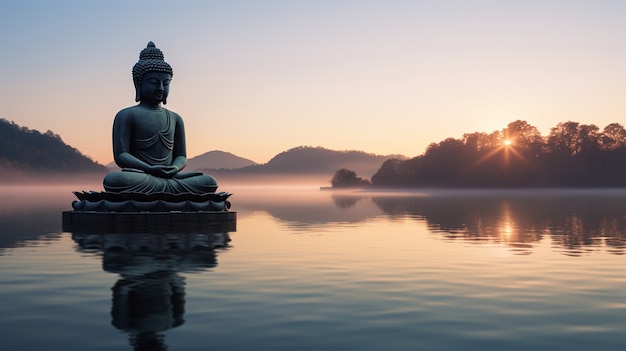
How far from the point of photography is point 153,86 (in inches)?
828

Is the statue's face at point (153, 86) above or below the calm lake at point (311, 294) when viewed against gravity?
above

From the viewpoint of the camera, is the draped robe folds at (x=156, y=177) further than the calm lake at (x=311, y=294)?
Yes

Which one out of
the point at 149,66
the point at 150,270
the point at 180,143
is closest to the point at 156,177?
the point at 180,143

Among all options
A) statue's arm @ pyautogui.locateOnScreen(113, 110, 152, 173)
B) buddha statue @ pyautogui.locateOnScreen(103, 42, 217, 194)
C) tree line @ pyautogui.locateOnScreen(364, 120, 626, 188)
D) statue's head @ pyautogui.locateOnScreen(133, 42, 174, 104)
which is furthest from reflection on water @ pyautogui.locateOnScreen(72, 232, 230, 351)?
tree line @ pyautogui.locateOnScreen(364, 120, 626, 188)

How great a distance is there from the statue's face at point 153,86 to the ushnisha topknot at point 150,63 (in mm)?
148

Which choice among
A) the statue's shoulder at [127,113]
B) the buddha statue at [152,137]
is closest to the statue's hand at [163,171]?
the buddha statue at [152,137]

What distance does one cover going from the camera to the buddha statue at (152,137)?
20578mm

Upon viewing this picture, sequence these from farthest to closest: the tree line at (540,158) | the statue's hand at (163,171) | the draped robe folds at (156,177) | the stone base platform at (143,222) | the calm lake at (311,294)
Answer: the tree line at (540,158)
the statue's hand at (163,171)
the draped robe folds at (156,177)
the stone base platform at (143,222)
the calm lake at (311,294)

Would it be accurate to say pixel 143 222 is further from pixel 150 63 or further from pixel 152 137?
pixel 150 63

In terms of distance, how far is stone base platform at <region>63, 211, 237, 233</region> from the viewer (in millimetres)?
18906

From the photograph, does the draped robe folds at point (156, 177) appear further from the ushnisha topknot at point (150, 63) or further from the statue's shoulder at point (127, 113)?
the ushnisha topknot at point (150, 63)

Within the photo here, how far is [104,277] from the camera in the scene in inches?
393

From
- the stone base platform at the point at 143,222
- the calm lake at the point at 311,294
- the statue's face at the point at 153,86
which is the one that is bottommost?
the calm lake at the point at 311,294

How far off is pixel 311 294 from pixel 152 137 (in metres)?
13.5
